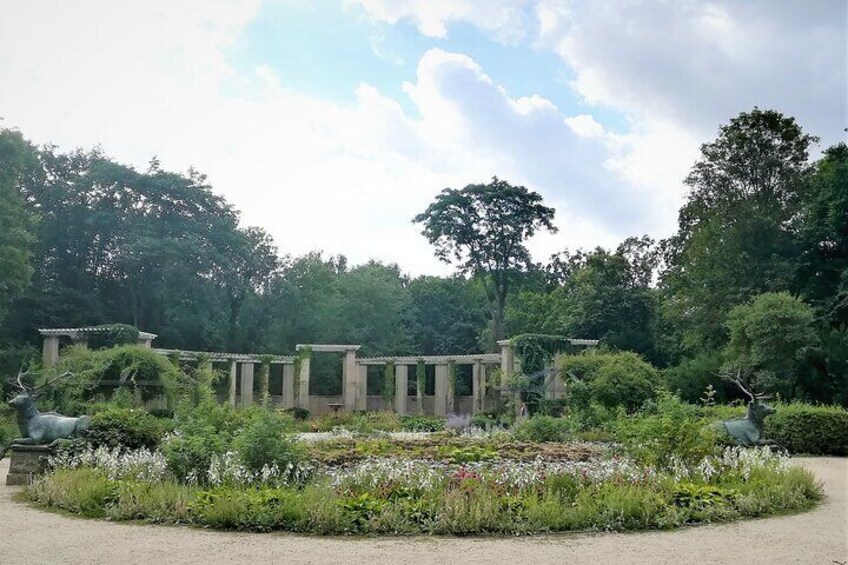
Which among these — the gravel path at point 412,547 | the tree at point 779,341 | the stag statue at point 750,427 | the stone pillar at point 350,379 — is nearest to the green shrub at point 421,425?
the stone pillar at point 350,379

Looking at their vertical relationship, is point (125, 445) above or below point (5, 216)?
below

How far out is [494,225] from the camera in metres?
38.1

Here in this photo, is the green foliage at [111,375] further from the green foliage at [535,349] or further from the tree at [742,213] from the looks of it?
the tree at [742,213]

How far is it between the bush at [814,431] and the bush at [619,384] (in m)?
3.37

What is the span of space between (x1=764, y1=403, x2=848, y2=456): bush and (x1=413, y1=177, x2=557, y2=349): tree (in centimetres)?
2176

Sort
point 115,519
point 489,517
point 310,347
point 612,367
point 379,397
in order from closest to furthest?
point 489,517, point 115,519, point 612,367, point 310,347, point 379,397

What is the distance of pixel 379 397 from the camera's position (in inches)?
1325

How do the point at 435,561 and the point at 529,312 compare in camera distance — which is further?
the point at 529,312

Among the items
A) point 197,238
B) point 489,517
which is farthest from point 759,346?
point 197,238

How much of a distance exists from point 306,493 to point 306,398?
75.0 feet

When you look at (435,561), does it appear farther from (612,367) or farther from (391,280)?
(391,280)

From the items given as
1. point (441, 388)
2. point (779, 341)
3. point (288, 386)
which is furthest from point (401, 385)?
point (779, 341)

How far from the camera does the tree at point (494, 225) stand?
1496 inches

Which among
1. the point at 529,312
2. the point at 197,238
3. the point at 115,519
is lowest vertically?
the point at 115,519
